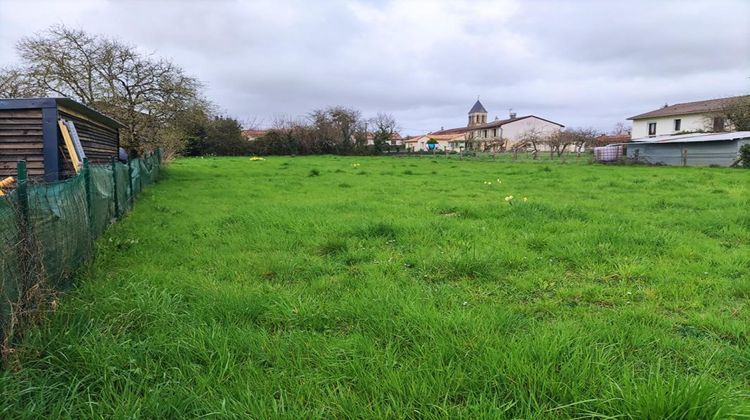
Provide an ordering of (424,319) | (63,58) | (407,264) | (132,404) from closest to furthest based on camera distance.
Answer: (132,404) < (424,319) < (407,264) < (63,58)

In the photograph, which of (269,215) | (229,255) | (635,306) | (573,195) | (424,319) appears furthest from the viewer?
(573,195)

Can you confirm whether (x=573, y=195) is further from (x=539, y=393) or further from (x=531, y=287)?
(x=539, y=393)

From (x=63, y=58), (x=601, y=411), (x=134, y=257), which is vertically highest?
(x=63, y=58)

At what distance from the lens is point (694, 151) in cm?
2730

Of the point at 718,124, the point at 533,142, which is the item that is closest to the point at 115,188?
the point at 533,142

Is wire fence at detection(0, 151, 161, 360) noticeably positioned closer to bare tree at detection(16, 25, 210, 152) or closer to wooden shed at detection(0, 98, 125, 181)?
Answer: wooden shed at detection(0, 98, 125, 181)

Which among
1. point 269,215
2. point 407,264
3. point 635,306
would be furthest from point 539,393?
point 269,215

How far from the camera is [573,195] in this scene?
1120 centimetres

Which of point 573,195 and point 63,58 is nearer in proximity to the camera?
point 573,195

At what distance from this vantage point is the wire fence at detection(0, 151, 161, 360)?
8.65 feet

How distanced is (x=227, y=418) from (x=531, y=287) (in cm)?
297

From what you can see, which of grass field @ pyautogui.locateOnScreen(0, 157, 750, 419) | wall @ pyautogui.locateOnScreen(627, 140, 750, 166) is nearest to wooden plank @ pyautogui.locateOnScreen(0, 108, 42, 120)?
grass field @ pyautogui.locateOnScreen(0, 157, 750, 419)

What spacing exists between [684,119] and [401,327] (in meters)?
55.3

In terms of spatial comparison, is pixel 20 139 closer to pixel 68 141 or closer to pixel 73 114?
pixel 68 141
